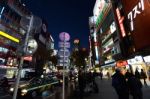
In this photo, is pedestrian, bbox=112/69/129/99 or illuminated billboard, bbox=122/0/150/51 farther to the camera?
illuminated billboard, bbox=122/0/150/51

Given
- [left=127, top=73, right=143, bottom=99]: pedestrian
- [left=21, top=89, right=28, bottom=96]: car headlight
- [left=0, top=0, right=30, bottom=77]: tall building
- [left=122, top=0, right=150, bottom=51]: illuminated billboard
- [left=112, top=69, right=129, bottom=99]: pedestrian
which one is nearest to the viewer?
[left=112, top=69, right=129, bottom=99]: pedestrian

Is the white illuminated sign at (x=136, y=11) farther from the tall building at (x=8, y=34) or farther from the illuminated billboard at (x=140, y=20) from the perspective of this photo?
the tall building at (x=8, y=34)

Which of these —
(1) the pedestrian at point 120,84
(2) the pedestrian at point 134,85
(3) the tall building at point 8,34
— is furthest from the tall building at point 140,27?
(3) the tall building at point 8,34

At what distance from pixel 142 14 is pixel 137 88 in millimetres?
20649

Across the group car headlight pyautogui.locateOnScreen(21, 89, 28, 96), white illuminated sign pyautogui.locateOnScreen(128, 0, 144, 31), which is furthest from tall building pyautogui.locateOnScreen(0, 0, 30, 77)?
car headlight pyautogui.locateOnScreen(21, 89, 28, 96)

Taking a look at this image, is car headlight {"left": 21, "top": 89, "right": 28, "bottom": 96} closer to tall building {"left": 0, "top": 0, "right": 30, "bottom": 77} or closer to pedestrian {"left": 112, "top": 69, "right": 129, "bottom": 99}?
pedestrian {"left": 112, "top": 69, "right": 129, "bottom": 99}

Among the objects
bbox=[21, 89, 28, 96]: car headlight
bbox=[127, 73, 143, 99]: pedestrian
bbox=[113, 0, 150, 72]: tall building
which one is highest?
bbox=[113, 0, 150, 72]: tall building

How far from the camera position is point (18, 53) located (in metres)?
5.09

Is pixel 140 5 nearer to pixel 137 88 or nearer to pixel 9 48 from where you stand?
pixel 137 88

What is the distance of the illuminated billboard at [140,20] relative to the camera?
25.5 meters

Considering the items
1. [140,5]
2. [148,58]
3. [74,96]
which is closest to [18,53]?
[74,96]

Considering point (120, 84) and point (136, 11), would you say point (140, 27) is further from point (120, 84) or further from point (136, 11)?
point (120, 84)

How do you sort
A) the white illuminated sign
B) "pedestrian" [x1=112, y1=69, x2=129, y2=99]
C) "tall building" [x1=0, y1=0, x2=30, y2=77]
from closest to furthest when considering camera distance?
"pedestrian" [x1=112, y1=69, x2=129, y2=99], the white illuminated sign, "tall building" [x1=0, y1=0, x2=30, y2=77]

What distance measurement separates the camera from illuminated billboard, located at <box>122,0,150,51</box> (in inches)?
1002
